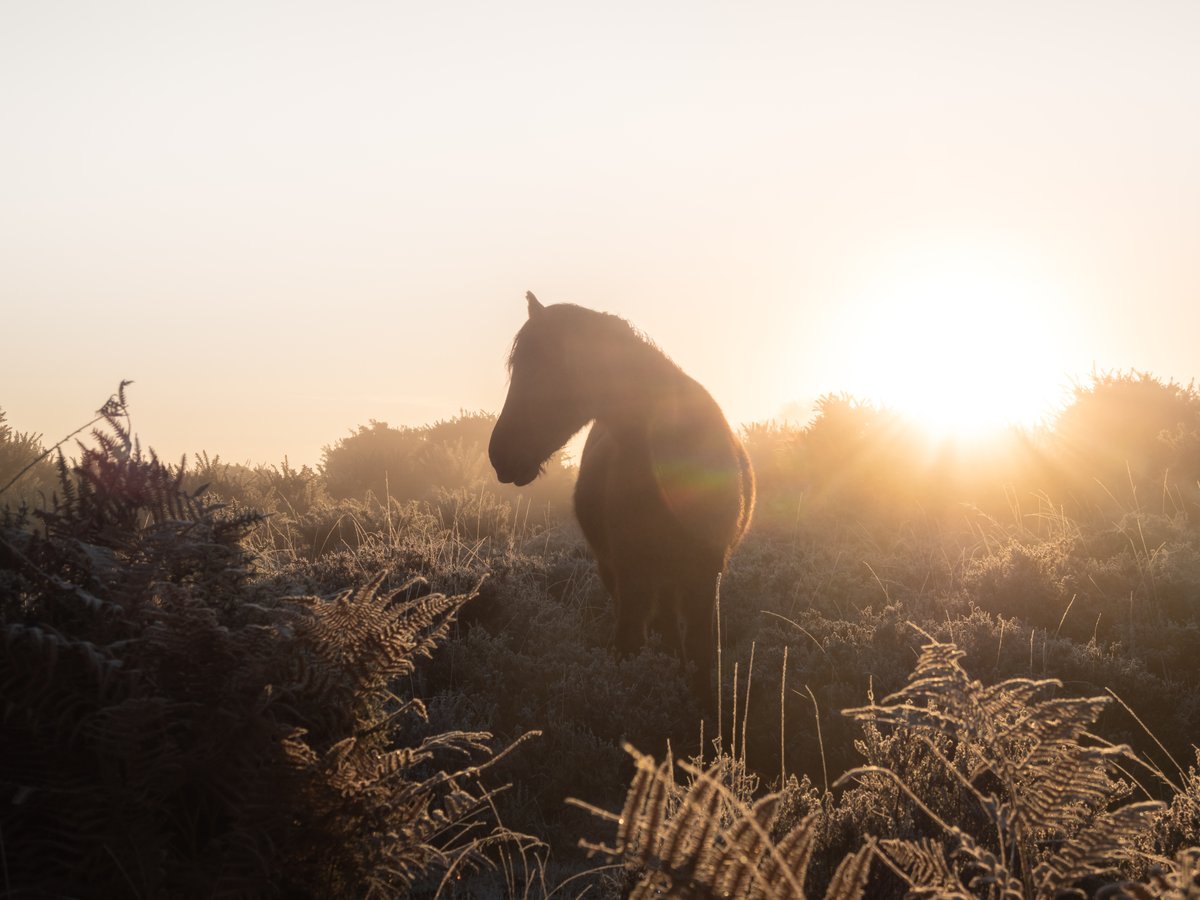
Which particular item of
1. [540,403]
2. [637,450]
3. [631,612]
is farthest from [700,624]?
[540,403]

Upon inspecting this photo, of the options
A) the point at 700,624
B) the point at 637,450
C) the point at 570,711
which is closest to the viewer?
the point at 570,711

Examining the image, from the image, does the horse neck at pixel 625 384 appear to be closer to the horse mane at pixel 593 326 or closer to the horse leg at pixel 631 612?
the horse mane at pixel 593 326

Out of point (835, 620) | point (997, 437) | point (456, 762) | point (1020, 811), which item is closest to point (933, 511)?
point (997, 437)

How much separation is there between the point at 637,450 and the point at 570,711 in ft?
5.34

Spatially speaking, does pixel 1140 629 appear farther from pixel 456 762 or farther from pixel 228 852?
pixel 228 852

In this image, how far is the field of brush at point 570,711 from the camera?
5.37 ft

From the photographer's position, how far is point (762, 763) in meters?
4.86

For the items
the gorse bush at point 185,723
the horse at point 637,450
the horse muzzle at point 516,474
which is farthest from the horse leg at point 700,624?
the gorse bush at point 185,723

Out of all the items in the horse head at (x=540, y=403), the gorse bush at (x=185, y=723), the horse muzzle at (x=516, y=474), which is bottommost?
the gorse bush at (x=185, y=723)

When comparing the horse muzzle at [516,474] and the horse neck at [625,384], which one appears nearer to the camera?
the horse neck at [625,384]

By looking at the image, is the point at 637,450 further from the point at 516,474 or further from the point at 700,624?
the point at 700,624

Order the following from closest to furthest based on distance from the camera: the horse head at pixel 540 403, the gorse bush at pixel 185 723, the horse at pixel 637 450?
the gorse bush at pixel 185 723 < the horse at pixel 637 450 < the horse head at pixel 540 403

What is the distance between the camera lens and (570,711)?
16.4ft

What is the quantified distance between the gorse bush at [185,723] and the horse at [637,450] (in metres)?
3.41
